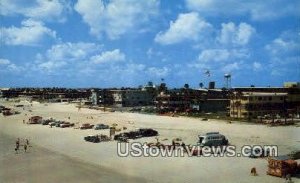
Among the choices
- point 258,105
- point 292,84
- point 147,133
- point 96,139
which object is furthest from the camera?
point 292,84

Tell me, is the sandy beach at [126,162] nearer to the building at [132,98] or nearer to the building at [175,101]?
the building at [175,101]

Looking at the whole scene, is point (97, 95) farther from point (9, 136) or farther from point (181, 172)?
point (181, 172)

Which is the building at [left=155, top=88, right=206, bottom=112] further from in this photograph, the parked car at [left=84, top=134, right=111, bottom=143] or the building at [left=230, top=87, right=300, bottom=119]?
the parked car at [left=84, top=134, right=111, bottom=143]

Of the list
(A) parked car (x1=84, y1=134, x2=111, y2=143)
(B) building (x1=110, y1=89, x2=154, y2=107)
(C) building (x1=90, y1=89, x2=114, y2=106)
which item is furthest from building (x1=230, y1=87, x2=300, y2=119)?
(C) building (x1=90, y1=89, x2=114, y2=106)

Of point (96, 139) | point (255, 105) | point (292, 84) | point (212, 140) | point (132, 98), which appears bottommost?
point (96, 139)

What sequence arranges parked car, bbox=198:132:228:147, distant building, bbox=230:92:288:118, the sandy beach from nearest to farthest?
1. the sandy beach
2. parked car, bbox=198:132:228:147
3. distant building, bbox=230:92:288:118

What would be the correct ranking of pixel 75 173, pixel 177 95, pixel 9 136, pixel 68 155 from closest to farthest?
pixel 75 173 < pixel 68 155 < pixel 9 136 < pixel 177 95

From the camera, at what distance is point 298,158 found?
44969 mm

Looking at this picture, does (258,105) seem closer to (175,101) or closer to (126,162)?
(175,101)

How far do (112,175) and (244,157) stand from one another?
15.4m

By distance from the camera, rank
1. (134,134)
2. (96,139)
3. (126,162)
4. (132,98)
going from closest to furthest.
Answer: (126,162) < (96,139) < (134,134) < (132,98)

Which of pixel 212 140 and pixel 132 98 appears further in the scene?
pixel 132 98

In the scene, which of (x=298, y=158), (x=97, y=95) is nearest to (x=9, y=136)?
(x=298, y=158)

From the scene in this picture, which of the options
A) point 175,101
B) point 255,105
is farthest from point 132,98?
point 255,105
